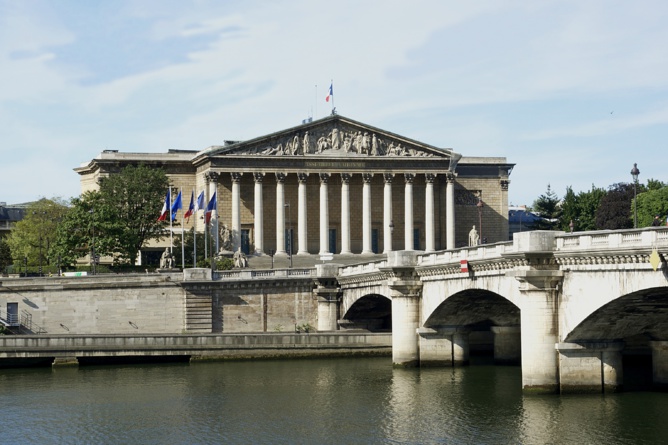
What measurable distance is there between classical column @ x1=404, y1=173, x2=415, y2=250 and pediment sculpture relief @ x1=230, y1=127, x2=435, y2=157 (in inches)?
117

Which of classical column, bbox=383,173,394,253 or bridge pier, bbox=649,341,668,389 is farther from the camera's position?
classical column, bbox=383,173,394,253

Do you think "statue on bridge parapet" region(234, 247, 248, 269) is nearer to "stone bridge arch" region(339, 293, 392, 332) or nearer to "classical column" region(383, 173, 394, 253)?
"stone bridge arch" region(339, 293, 392, 332)

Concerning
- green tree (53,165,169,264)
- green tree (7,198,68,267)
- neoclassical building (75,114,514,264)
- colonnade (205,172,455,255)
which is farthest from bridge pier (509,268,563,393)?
green tree (7,198,68,267)

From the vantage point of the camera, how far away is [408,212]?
13575 cm

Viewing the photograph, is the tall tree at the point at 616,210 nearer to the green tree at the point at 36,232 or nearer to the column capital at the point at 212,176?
the column capital at the point at 212,176

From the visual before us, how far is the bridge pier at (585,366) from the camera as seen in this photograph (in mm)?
56781

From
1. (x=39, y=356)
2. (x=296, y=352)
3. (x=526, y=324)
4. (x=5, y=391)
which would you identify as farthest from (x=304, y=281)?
(x=526, y=324)

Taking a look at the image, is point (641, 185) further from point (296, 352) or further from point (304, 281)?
point (296, 352)

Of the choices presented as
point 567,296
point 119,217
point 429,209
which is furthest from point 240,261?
point 567,296

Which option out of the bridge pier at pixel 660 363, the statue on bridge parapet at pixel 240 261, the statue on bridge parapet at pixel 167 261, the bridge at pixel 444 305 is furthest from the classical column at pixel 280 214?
the bridge pier at pixel 660 363

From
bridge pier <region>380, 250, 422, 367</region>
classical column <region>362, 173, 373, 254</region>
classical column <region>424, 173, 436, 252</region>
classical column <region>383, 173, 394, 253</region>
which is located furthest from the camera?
classical column <region>424, 173, 436, 252</region>

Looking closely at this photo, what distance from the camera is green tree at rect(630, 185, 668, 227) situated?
406ft

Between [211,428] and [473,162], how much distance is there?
307 feet

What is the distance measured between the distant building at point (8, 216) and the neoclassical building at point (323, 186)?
34124 mm
